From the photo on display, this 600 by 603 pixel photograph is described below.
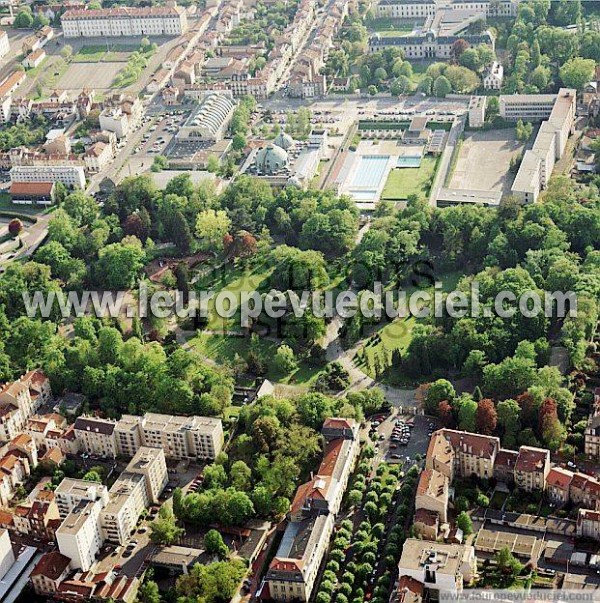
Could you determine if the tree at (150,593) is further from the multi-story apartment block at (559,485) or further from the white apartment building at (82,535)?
the multi-story apartment block at (559,485)

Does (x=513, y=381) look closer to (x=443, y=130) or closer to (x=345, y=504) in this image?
(x=345, y=504)

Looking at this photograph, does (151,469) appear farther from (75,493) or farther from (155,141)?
(155,141)

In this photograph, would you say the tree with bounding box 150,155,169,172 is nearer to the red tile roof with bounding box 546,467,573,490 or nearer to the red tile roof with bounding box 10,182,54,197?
the red tile roof with bounding box 10,182,54,197

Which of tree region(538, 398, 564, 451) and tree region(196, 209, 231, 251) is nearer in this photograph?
tree region(538, 398, 564, 451)

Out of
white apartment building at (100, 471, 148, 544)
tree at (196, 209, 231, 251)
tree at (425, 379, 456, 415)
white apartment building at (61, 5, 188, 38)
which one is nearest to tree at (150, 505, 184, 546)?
white apartment building at (100, 471, 148, 544)

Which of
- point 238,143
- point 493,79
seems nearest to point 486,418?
point 238,143
